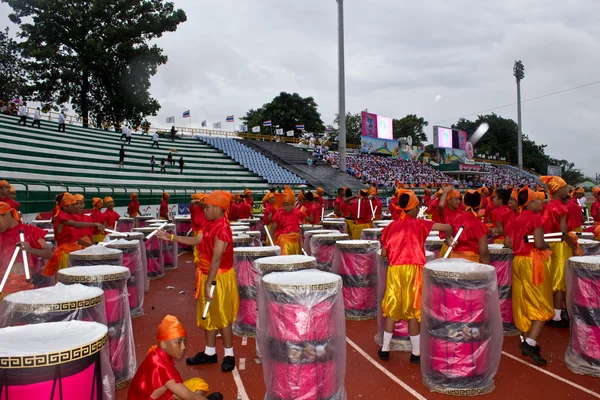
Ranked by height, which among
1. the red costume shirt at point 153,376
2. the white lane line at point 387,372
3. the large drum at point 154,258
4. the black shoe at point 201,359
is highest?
the red costume shirt at point 153,376

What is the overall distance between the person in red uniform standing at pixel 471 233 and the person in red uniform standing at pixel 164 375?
139 inches

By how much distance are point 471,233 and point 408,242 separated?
1.05m

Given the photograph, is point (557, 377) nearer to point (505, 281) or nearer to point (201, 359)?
point (505, 281)

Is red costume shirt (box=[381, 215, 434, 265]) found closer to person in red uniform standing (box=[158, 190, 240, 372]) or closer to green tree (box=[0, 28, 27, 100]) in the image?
person in red uniform standing (box=[158, 190, 240, 372])

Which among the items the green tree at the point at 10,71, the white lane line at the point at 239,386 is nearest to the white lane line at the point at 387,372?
the white lane line at the point at 239,386

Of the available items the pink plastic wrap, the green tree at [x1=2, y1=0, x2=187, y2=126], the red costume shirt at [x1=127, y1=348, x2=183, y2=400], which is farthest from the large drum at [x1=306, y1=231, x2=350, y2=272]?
the green tree at [x1=2, y1=0, x2=187, y2=126]

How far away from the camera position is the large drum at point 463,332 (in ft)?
13.4

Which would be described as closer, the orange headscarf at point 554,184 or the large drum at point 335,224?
the orange headscarf at point 554,184

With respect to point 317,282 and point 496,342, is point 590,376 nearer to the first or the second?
point 496,342

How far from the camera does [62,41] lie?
37812 millimetres

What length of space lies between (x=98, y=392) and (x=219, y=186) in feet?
79.7

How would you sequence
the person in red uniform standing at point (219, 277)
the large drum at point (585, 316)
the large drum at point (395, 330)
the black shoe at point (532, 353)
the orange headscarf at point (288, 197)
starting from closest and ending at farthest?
1. the large drum at point (585, 316)
2. the person in red uniform standing at point (219, 277)
3. the black shoe at point (532, 353)
4. the large drum at point (395, 330)
5. the orange headscarf at point (288, 197)

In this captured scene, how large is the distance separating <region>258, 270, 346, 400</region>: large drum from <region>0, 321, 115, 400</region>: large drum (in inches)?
52.6

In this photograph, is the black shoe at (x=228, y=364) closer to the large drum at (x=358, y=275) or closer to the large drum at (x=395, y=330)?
the large drum at (x=395, y=330)
